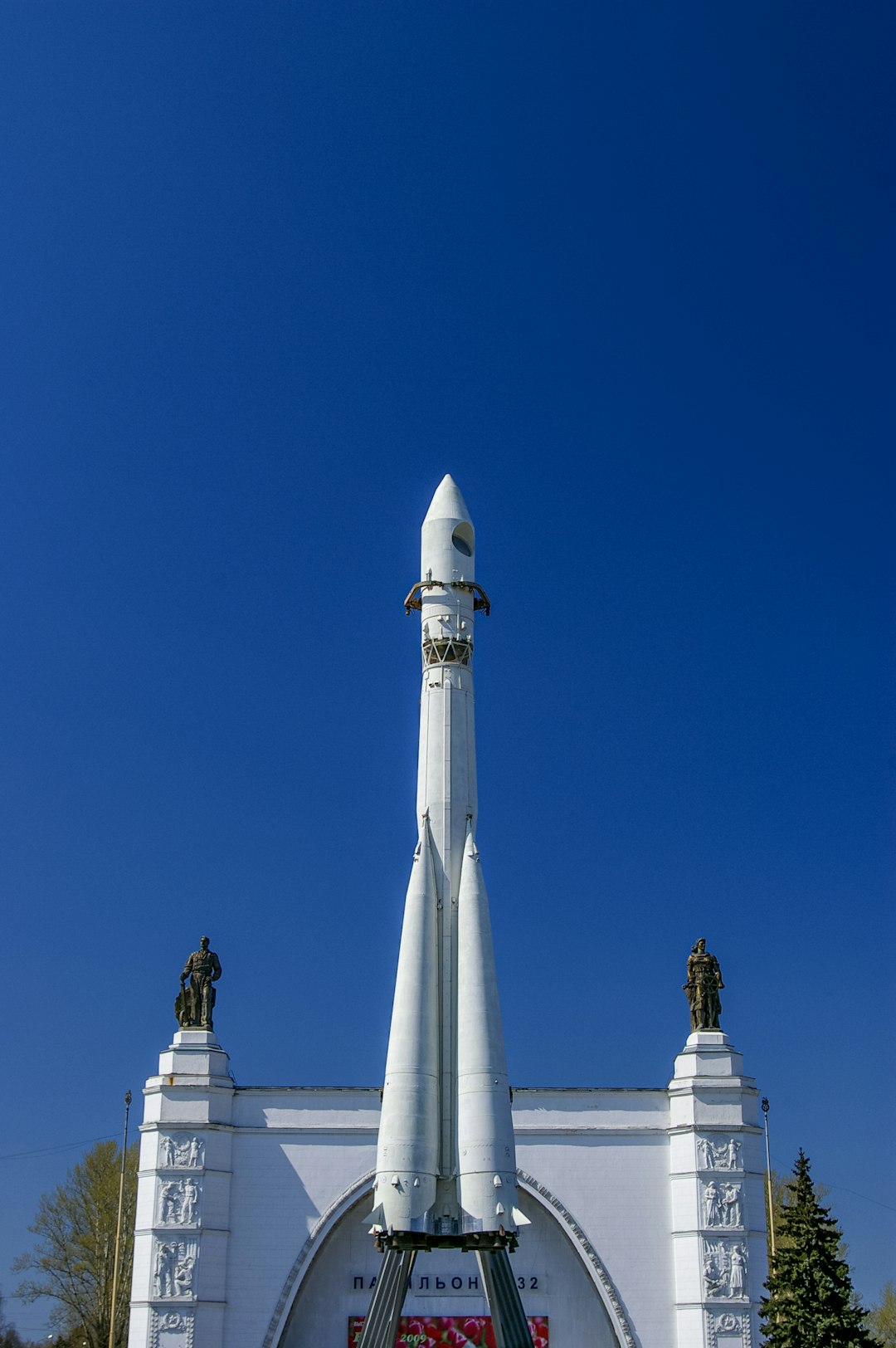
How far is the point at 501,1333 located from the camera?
24.7 meters

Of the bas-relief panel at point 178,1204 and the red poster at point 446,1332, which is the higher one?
the bas-relief panel at point 178,1204

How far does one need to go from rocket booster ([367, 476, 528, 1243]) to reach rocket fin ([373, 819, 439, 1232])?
0.02 metres

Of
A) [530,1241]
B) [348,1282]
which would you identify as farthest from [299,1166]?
[530,1241]

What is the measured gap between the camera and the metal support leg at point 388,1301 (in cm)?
2483

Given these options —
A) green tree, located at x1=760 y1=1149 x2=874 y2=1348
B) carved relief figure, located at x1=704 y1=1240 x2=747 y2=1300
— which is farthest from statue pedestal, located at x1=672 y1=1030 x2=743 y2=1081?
green tree, located at x1=760 y1=1149 x2=874 y2=1348

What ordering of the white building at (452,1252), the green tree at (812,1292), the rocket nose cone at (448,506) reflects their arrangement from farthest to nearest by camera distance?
the white building at (452,1252), the rocket nose cone at (448,506), the green tree at (812,1292)

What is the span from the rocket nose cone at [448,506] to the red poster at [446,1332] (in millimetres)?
19600

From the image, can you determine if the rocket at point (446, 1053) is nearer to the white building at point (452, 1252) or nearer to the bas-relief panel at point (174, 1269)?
the white building at point (452, 1252)

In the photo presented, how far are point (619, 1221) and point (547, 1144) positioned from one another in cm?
253

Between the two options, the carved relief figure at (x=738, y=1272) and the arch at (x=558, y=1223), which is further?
the arch at (x=558, y=1223)

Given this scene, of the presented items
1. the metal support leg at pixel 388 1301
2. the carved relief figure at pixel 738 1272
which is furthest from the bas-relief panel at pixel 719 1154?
the metal support leg at pixel 388 1301

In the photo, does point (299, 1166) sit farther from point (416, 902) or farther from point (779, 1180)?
point (779, 1180)

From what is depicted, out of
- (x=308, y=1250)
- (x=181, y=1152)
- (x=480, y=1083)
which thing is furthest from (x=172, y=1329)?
(x=480, y=1083)

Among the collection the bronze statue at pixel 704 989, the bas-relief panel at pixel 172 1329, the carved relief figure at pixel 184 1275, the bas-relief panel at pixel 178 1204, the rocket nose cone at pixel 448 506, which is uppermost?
the rocket nose cone at pixel 448 506
